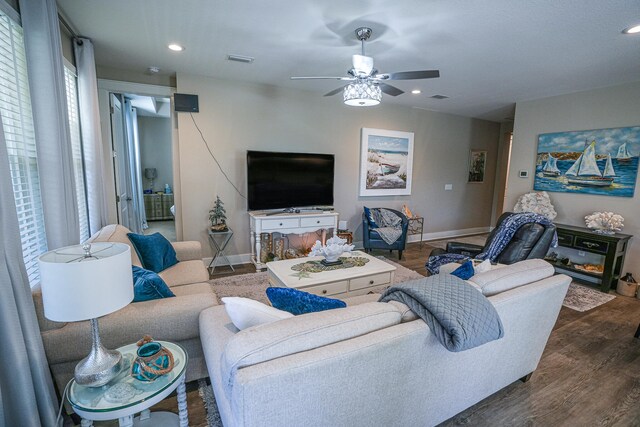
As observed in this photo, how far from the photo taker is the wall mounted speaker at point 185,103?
3684 millimetres

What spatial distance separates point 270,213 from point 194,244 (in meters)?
1.33

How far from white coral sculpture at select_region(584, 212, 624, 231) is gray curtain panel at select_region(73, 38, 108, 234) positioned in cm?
589

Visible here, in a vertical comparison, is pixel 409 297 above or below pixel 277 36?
below

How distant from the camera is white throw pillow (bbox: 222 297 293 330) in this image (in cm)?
129

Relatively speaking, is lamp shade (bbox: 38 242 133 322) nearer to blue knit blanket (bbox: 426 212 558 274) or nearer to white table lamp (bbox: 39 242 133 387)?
white table lamp (bbox: 39 242 133 387)

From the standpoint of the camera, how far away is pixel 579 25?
2.26 metres

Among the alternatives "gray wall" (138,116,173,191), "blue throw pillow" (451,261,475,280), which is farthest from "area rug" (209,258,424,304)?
"gray wall" (138,116,173,191)

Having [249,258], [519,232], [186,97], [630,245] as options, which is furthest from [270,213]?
[630,245]

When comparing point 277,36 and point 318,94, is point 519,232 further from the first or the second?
point 318,94

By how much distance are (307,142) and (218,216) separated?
1782 mm

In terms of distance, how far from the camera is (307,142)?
4.59m

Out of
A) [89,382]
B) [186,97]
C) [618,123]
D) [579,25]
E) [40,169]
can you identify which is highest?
[579,25]

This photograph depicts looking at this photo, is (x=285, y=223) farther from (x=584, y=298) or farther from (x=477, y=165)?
(x=477, y=165)

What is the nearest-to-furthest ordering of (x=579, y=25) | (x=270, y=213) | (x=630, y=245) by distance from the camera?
(x=579, y=25) < (x=630, y=245) < (x=270, y=213)
